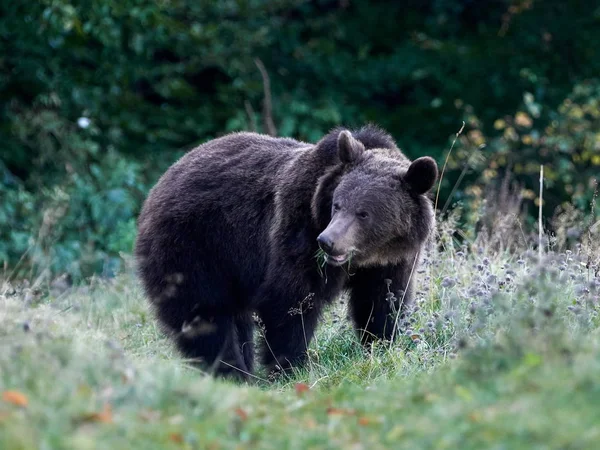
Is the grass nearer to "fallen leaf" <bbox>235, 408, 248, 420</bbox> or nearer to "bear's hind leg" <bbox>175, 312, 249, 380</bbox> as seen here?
"fallen leaf" <bbox>235, 408, 248, 420</bbox>

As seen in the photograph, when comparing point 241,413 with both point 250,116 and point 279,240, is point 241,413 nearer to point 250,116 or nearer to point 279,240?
point 279,240

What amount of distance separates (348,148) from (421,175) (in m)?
0.53

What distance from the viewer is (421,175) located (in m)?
6.19

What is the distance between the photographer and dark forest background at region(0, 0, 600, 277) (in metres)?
12.9

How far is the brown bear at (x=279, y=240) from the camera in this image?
6.19m

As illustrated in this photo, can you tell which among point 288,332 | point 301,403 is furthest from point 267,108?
point 301,403

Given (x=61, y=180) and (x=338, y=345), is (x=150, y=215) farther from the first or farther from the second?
(x=61, y=180)

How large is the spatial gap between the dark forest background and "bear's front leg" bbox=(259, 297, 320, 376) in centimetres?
624

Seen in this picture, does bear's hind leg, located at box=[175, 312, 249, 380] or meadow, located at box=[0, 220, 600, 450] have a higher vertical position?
meadow, located at box=[0, 220, 600, 450]

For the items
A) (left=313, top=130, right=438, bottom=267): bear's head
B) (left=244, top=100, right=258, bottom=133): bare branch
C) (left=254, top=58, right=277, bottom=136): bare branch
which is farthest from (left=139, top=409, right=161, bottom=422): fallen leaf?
(left=254, top=58, right=277, bottom=136): bare branch

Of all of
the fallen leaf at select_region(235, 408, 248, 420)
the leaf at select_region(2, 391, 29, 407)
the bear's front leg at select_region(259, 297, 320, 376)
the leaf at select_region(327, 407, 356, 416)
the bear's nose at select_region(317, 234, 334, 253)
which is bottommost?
the bear's front leg at select_region(259, 297, 320, 376)

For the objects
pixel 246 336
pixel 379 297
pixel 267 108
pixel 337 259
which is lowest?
pixel 246 336

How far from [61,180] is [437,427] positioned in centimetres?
1036

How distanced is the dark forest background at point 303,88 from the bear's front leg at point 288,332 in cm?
624
